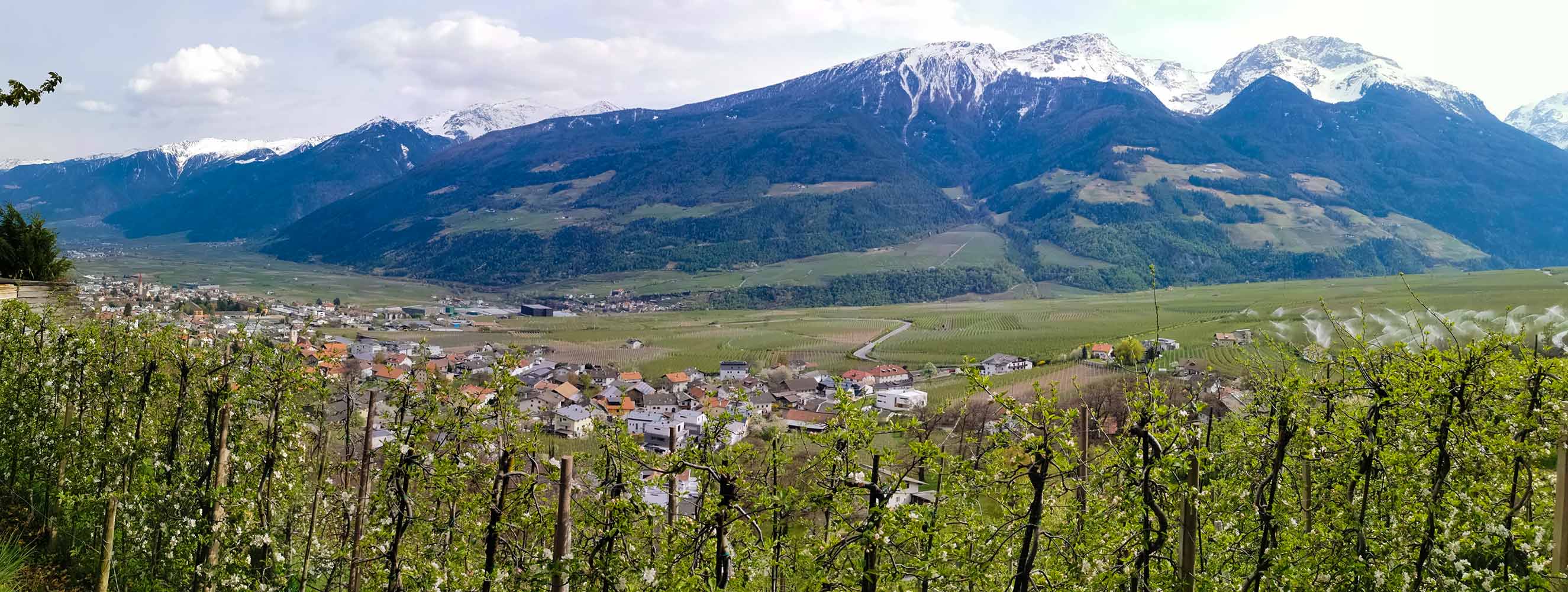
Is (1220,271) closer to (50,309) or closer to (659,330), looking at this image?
(659,330)

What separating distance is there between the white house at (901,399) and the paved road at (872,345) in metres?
24.0

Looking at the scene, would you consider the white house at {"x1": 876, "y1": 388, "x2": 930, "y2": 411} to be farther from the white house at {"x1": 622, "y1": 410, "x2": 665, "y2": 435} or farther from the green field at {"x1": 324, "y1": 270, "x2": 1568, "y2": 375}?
the white house at {"x1": 622, "y1": 410, "x2": 665, "y2": 435}

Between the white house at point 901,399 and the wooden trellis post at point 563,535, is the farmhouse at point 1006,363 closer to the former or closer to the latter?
the white house at point 901,399

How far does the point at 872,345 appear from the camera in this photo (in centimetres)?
8412

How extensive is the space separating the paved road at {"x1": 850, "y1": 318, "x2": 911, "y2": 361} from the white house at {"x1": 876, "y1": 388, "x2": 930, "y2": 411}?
2400cm

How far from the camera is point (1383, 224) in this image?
17762cm

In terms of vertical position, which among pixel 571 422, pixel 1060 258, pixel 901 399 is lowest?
pixel 571 422

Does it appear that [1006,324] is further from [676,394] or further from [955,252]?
[955,252]

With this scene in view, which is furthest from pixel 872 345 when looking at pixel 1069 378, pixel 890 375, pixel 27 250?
pixel 27 250

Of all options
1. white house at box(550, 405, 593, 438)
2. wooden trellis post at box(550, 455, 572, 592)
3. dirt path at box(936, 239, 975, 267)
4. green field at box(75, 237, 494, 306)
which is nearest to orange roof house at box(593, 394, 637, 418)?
white house at box(550, 405, 593, 438)

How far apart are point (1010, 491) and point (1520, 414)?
374cm

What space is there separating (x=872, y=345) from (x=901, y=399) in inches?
1514

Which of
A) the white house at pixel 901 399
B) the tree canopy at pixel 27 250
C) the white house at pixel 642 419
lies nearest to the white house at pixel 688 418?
the white house at pixel 642 419

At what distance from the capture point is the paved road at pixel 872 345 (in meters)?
75.8
